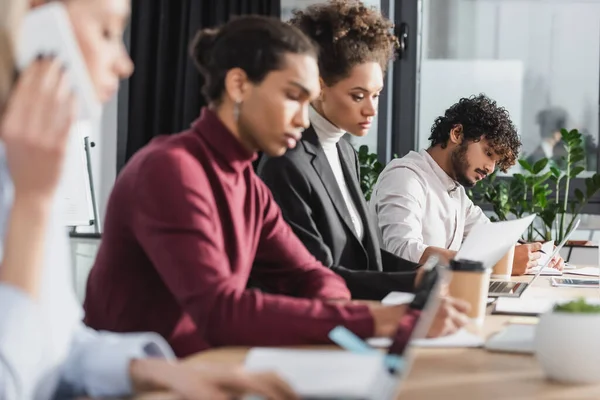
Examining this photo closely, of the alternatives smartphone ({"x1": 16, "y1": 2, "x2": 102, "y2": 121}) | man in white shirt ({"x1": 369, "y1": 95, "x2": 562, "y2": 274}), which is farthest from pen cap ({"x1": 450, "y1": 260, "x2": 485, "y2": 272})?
man in white shirt ({"x1": 369, "y1": 95, "x2": 562, "y2": 274})

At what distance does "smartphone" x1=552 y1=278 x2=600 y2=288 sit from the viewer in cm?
261

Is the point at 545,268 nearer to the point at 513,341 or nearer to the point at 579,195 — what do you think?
the point at 579,195

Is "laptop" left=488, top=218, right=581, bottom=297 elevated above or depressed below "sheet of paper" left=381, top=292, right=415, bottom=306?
below

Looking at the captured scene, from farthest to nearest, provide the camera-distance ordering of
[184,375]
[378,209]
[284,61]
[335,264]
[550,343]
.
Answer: [378,209] → [335,264] → [284,61] → [550,343] → [184,375]

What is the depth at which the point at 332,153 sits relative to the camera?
259cm

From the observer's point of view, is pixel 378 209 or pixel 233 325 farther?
pixel 378 209

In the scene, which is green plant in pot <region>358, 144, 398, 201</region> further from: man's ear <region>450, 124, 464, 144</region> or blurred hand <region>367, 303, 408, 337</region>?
blurred hand <region>367, 303, 408, 337</region>

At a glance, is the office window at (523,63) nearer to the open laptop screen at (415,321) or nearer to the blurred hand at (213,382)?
the open laptop screen at (415,321)

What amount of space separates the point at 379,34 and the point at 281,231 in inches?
31.6

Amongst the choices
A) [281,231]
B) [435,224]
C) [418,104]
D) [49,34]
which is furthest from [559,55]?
[49,34]

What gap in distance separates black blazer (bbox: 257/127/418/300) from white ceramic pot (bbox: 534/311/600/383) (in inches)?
31.6

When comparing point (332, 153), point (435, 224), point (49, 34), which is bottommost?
point (435, 224)

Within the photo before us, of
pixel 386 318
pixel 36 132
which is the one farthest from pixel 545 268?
pixel 36 132

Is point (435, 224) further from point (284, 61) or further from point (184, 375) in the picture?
point (184, 375)
